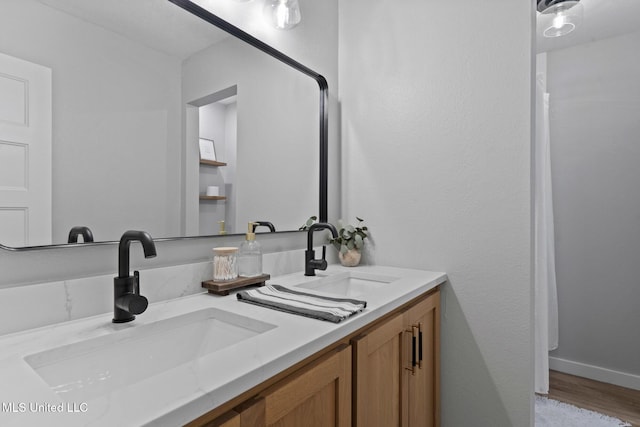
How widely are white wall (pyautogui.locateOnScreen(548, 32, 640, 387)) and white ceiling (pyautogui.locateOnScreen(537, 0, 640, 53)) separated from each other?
0.26ft

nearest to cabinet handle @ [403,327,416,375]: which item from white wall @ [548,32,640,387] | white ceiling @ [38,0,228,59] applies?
white ceiling @ [38,0,228,59]

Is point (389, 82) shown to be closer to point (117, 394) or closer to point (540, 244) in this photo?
point (540, 244)

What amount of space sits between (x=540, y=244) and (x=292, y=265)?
1537mm

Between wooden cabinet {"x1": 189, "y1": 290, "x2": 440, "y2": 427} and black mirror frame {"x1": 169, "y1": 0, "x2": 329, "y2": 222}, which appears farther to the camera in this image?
black mirror frame {"x1": 169, "y1": 0, "x2": 329, "y2": 222}

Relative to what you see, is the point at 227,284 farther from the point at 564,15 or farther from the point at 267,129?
the point at 564,15

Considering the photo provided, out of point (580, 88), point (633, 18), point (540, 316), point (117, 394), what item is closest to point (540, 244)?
point (540, 316)

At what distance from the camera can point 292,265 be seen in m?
1.52

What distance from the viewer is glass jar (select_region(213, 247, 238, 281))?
1143mm

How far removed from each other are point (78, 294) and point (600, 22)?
118 inches

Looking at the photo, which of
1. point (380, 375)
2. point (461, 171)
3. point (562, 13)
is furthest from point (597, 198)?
point (380, 375)

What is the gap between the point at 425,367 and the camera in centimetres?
134

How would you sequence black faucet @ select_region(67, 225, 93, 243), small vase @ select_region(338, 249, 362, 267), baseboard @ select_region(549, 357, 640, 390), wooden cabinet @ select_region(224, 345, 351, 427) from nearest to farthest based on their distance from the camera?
wooden cabinet @ select_region(224, 345, 351, 427) → black faucet @ select_region(67, 225, 93, 243) → small vase @ select_region(338, 249, 362, 267) → baseboard @ select_region(549, 357, 640, 390)

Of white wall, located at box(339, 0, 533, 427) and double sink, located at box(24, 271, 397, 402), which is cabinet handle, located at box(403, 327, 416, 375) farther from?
double sink, located at box(24, 271, 397, 402)

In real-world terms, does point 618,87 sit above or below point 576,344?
above
